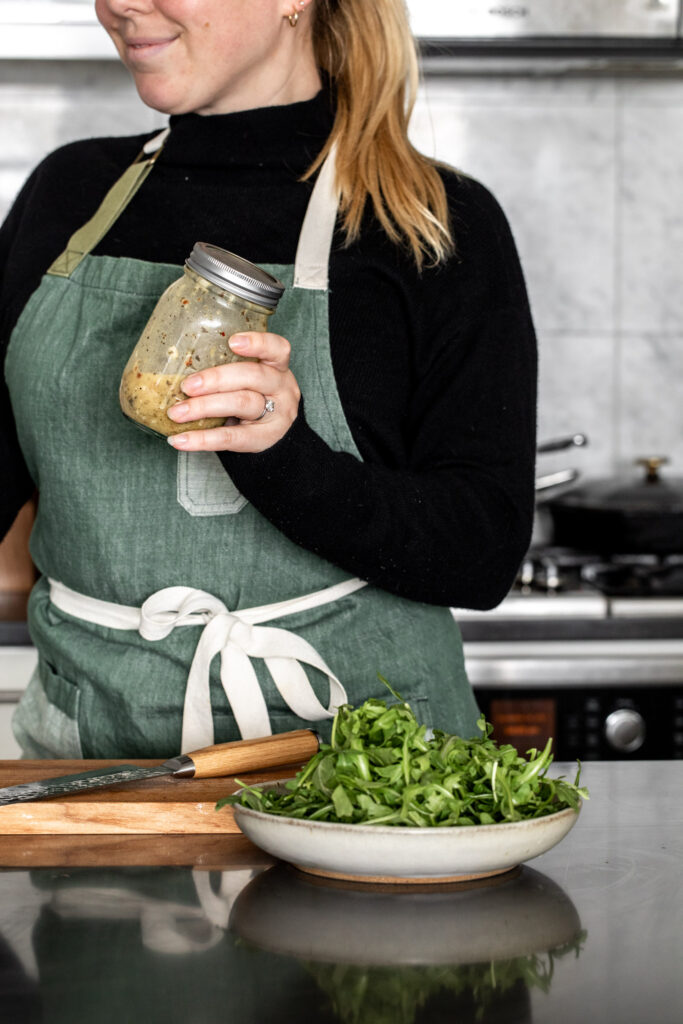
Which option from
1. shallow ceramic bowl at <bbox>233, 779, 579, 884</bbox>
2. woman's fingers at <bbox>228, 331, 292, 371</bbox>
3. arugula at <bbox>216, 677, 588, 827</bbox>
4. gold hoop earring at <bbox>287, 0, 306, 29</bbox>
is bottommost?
shallow ceramic bowl at <bbox>233, 779, 579, 884</bbox>

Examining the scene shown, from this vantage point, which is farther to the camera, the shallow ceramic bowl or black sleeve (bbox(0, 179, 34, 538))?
black sleeve (bbox(0, 179, 34, 538))

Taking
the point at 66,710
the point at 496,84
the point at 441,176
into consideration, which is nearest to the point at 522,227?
the point at 496,84

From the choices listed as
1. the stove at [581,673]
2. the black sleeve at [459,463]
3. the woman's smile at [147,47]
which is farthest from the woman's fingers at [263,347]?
the stove at [581,673]

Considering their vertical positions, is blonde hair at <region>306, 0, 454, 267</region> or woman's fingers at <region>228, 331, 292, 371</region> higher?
blonde hair at <region>306, 0, 454, 267</region>

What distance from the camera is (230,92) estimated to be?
46.4 inches

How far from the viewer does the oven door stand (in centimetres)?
190

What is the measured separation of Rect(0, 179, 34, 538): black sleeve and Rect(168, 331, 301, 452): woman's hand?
0.46 m

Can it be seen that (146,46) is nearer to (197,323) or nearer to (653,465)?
(197,323)

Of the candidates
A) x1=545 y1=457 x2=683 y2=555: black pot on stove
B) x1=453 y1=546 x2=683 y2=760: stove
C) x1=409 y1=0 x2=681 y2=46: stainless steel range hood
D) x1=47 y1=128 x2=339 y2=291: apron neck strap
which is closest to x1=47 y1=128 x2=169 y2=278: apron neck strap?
x1=47 y1=128 x2=339 y2=291: apron neck strap

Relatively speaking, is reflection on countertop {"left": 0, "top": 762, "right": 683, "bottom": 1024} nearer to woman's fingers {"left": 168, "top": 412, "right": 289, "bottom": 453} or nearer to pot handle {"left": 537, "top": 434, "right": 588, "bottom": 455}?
woman's fingers {"left": 168, "top": 412, "right": 289, "bottom": 453}

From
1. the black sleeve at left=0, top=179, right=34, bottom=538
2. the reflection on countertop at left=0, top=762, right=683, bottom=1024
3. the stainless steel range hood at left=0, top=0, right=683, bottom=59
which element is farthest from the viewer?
the stainless steel range hood at left=0, top=0, right=683, bottom=59

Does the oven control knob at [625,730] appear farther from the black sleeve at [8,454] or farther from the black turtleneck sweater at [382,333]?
the black sleeve at [8,454]

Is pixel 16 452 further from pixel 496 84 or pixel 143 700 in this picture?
pixel 496 84

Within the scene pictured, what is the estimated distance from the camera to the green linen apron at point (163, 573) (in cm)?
109
